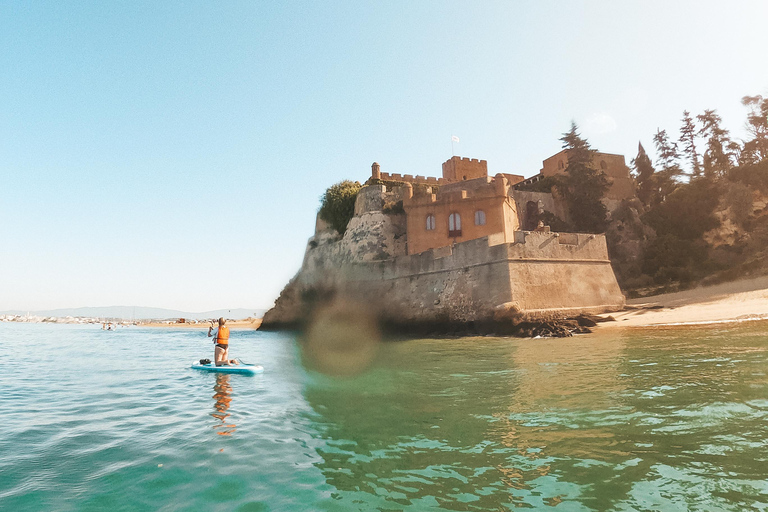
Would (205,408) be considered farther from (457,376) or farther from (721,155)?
(721,155)

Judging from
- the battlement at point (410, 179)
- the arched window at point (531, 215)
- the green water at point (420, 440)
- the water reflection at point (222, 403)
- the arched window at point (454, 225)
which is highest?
the battlement at point (410, 179)

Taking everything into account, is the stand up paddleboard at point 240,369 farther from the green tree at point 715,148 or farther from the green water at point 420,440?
the green tree at point 715,148

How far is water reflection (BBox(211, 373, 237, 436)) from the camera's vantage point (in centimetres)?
698

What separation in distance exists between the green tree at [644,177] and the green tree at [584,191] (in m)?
7.28

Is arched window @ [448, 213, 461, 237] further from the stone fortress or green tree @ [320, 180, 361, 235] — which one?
green tree @ [320, 180, 361, 235]

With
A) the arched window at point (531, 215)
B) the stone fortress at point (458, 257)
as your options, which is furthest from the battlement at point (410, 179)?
the arched window at point (531, 215)

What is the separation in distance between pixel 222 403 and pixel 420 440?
5.18 m

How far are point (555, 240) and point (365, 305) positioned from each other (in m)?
13.0

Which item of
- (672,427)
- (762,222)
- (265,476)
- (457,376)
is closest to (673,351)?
(457,376)

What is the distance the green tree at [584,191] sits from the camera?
A: 3447cm

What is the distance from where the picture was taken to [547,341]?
55.8 ft

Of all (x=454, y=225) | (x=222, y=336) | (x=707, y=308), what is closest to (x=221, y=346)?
(x=222, y=336)

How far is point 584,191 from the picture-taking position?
34.8m

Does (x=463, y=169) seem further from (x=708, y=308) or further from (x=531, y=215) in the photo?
(x=708, y=308)
